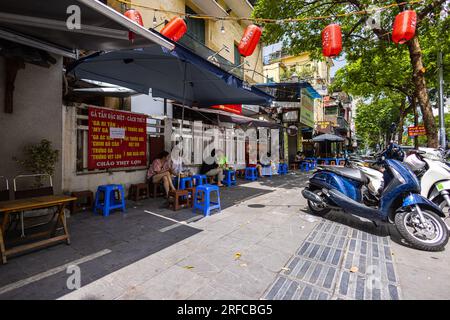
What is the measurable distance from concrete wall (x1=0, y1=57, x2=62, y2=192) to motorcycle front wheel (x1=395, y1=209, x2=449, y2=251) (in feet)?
21.4

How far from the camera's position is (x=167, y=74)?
609cm

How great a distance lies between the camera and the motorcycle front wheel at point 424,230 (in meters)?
3.23

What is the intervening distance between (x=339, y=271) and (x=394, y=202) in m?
1.88

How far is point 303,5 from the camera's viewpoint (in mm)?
8820

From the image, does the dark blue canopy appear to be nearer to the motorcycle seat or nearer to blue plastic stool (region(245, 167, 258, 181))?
the motorcycle seat

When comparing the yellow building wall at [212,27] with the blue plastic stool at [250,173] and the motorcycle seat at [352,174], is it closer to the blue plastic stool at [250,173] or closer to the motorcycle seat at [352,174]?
the blue plastic stool at [250,173]

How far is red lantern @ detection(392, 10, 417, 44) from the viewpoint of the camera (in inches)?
208

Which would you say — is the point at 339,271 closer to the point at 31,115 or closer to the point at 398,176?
the point at 398,176

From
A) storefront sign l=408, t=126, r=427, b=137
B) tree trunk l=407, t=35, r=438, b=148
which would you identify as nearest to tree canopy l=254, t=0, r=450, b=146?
tree trunk l=407, t=35, r=438, b=148

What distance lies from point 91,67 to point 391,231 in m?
7.54

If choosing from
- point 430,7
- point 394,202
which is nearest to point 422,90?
point 430,7

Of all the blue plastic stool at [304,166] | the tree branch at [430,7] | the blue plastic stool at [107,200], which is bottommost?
the blue plastic stool at [107,200]

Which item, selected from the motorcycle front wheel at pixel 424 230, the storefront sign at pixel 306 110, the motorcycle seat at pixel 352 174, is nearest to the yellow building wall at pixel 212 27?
the storefront sign at pixel 306 110
